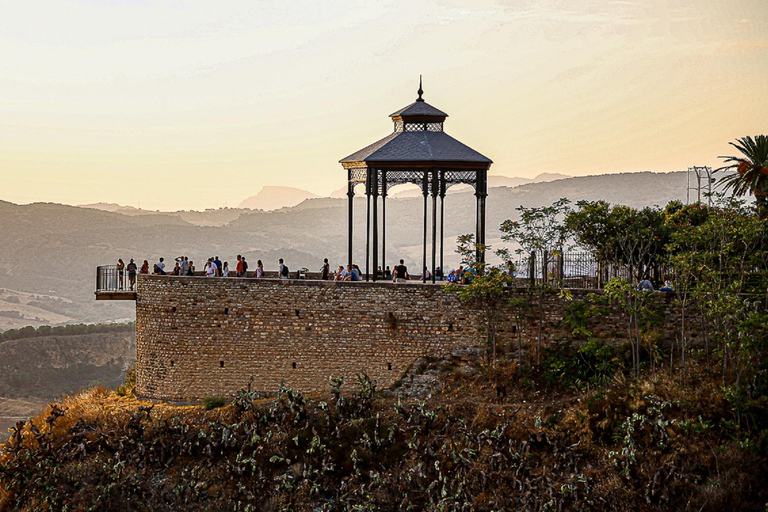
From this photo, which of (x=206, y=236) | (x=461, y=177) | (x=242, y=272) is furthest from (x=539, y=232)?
(x=206, y=236)

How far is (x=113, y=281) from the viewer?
82.3 feet

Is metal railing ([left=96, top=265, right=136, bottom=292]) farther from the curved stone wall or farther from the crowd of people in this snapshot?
the curved stone wall

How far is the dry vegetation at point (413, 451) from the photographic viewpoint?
1764 cm

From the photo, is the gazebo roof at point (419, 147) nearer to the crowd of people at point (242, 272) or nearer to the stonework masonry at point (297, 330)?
the crowd of people at point (242, 272)

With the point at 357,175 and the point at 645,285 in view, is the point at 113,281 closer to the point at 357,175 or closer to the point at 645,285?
the point at 357,175

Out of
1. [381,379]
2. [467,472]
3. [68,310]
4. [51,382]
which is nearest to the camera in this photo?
[467,472]

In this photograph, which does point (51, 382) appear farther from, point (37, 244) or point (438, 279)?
point (37, 244)

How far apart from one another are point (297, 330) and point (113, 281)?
19.8ft

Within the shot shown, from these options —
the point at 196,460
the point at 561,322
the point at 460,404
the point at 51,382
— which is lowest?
the point at 51,382

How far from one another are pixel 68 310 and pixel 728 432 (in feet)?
397

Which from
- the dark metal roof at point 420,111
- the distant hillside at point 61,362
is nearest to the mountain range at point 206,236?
the distant hillside at point 61,362

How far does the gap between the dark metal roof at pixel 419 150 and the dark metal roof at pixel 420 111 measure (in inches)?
21.4

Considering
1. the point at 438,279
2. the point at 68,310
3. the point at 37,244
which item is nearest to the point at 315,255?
the point at 68,310

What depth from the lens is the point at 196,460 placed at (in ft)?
67.2
